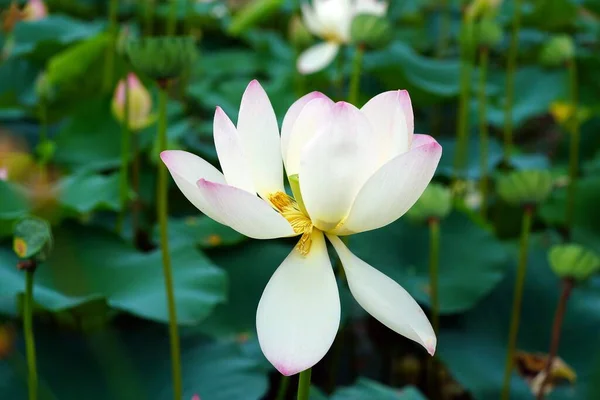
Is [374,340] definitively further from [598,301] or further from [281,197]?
[281,197]

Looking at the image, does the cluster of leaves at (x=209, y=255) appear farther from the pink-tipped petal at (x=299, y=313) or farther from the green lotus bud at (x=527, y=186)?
the pink-tipped petal at (x=299, y=313)

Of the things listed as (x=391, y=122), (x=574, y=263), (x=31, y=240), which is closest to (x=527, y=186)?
(x=574, y=263)

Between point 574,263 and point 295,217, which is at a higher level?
point 295,217

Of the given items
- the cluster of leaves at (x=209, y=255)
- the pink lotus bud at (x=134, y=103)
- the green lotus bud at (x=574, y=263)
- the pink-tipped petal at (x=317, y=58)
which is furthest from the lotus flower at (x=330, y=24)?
the green lotus bud at (x=574, y=263)

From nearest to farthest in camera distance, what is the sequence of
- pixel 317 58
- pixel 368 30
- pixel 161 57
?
pixel 161 57, pixel 368 30, pixel 317 58

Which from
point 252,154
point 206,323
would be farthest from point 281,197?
point 206,323

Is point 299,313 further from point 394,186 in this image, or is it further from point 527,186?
A: point 527,186

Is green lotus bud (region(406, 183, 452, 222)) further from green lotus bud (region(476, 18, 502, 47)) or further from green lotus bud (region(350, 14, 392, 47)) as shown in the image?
green lotus bud (region(476, 18, 502, 47))

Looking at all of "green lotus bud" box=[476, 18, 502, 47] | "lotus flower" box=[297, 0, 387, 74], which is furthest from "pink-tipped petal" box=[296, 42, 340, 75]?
"green lotus bud" box=[476, 18, 502, 47]
